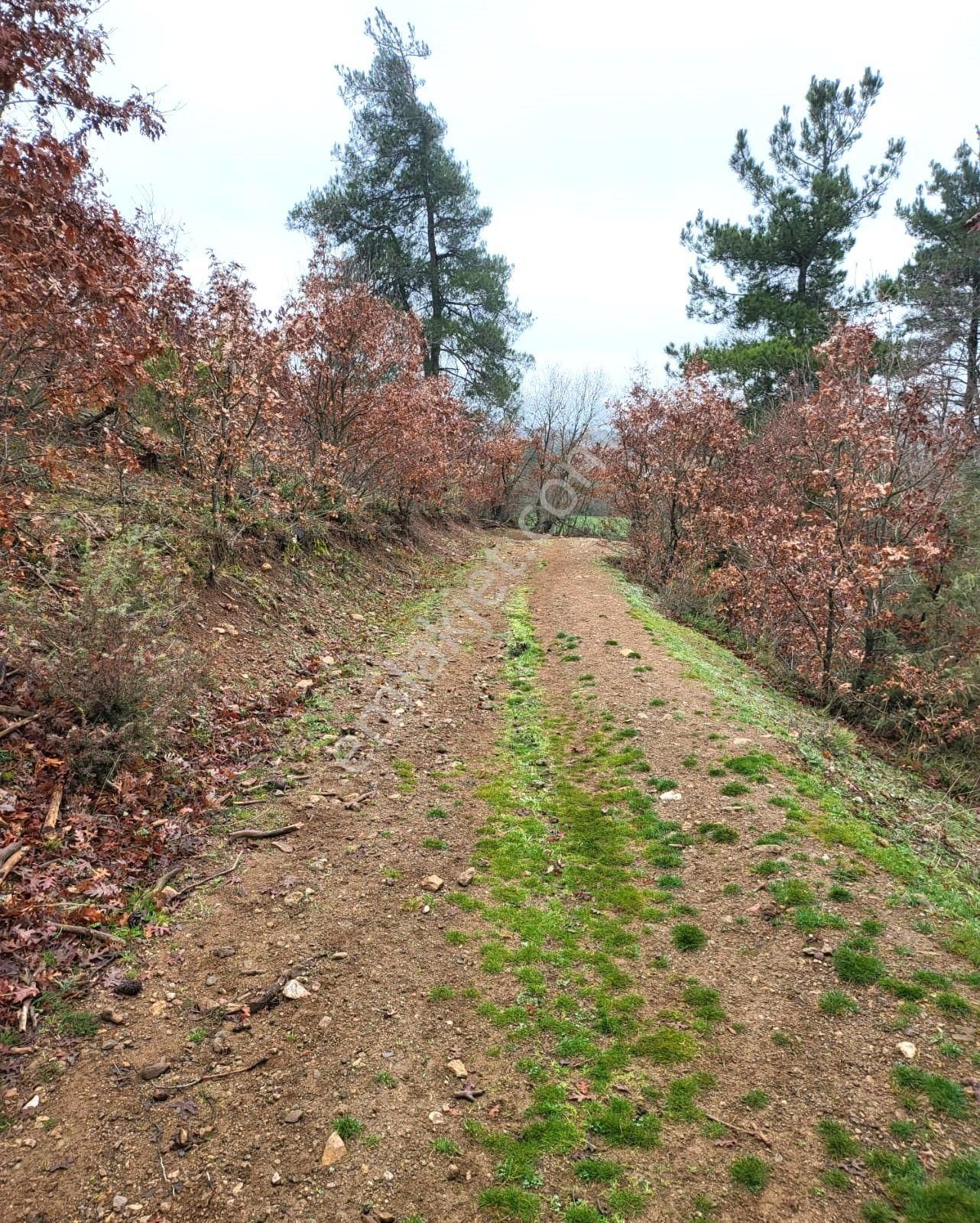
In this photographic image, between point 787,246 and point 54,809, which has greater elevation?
point 787,246

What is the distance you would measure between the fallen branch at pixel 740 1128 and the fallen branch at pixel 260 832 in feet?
11.1

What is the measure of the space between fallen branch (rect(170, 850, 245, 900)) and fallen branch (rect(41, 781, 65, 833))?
0.90m

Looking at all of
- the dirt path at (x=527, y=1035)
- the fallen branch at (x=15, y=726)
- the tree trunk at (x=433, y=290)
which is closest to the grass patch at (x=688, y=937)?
the dirt path at (x=527, y=1035)

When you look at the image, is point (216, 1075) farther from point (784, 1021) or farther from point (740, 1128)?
point (784, 1021)

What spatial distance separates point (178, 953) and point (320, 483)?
29.1ft

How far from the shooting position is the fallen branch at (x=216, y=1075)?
2938 millimetres

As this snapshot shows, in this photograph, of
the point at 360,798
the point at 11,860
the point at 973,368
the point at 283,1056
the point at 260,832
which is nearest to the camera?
the point at 283,1056

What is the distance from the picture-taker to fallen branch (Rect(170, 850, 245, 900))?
4125 millimetres

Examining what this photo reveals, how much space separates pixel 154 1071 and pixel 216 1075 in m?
0.29

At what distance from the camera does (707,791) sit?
5680mm

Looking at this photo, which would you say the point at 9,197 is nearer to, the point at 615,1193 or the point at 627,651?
the point at 615,1193

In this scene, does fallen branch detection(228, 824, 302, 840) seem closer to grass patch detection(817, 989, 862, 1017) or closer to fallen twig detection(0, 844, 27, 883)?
fallen twig detection(0, 844, 27, 883)

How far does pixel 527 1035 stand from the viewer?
3.36 meters

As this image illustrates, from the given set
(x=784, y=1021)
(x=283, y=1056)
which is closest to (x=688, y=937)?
(x=784, y=1021)
